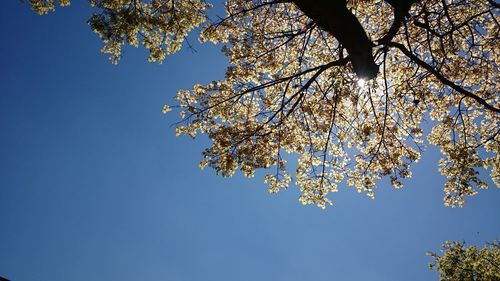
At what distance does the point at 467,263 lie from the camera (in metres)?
28.0

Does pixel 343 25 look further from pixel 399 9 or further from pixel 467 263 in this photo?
pixel 467 263

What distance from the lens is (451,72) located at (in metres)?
10.7

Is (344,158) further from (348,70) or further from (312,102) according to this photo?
Answer: (348,70)

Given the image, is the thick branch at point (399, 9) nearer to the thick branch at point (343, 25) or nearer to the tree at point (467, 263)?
the thick branch at point (343, 25)

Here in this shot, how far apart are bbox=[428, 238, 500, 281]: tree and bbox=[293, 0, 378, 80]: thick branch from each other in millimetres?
27442

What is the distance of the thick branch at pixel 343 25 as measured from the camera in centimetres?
594

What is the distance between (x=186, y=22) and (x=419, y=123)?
8.17 meters

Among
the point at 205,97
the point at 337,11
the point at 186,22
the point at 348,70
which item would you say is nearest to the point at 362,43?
the point at 337,11

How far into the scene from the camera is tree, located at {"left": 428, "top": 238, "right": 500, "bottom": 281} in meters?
25.9

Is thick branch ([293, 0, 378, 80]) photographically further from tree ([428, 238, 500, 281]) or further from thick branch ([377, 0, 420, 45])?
tree ([428, 238, 500, 281])

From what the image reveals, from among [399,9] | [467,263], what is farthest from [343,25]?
[467,263]

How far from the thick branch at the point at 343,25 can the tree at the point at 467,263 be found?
2744cm

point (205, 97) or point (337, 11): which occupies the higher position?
point (205, 97)

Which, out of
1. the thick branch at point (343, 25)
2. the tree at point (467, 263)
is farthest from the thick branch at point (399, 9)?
the tree at point (467, 263)
